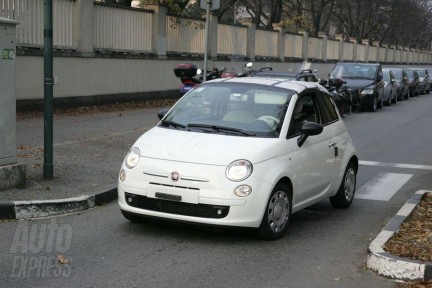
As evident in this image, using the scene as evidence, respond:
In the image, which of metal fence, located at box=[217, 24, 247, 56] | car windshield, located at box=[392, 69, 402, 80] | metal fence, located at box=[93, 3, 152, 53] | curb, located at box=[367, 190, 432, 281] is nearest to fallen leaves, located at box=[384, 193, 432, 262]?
curb, located at box=[367, 190, 432, 281]

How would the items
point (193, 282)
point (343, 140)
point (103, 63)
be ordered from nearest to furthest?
point (193, 282), point (343, 140), point (103, 63)

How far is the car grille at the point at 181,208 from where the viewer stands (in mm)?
6262

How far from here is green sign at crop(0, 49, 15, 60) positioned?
787 cm

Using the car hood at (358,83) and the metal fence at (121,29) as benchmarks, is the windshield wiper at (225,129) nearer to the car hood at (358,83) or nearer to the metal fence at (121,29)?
the metal fence at (121,29)

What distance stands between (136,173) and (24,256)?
138 cm

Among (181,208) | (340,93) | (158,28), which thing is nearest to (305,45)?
(158,28)

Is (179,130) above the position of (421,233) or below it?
above

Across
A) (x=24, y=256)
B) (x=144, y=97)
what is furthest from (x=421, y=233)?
(x=144, y=97)

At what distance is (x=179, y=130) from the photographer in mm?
7129

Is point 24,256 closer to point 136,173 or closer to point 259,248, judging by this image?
point 136,173

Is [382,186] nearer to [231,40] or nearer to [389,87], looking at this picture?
[389,87]

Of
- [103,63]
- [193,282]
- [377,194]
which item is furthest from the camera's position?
[103,63]

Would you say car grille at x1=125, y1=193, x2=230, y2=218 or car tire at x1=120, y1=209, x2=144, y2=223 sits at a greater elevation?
car grille at x1=125, y1=193, x2=230, y2=218

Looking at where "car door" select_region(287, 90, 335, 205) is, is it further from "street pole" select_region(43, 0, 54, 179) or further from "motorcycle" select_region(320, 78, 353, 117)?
"motorcycle" select_region(320, 78, 353, 117)
